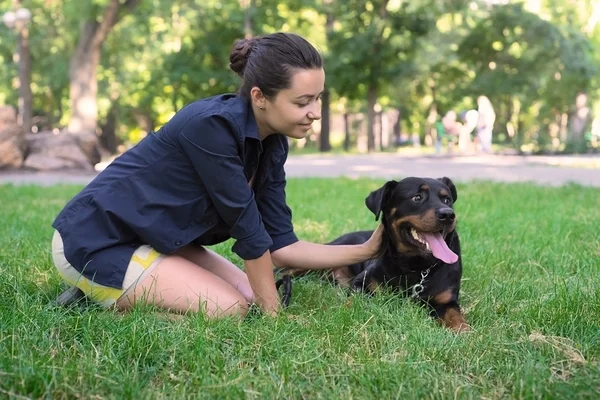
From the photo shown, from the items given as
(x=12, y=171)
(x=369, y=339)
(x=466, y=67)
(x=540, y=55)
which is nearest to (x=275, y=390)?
(x=369, y=339)

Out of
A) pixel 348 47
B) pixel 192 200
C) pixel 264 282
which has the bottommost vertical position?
pixel 264 282

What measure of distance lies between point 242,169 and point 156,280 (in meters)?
0.77

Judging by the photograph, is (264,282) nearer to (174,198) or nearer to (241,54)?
(174,198)

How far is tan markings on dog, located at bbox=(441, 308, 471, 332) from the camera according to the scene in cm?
348

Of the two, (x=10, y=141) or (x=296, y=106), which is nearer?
(x=296, y=106)

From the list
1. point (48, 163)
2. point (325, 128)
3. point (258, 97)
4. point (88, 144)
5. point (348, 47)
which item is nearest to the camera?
point (258, 97)

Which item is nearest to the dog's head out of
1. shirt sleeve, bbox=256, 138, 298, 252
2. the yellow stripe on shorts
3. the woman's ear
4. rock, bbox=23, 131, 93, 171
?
shirt sleeve, bbox=256, 138, 298, 252

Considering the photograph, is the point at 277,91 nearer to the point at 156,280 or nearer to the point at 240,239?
the point at 240,239

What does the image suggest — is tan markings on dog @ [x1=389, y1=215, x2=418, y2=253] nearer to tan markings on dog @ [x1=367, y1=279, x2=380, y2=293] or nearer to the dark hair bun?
tan markings on dog @ [x1=367, y1=279, x2=380, y2=293]

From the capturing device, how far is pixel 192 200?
3.62 meters

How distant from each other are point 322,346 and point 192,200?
1.15 metres

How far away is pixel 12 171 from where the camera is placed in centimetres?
1625

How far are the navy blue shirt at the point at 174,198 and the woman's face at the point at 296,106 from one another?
0.11m

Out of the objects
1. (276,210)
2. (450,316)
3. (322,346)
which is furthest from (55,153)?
(322,346)
